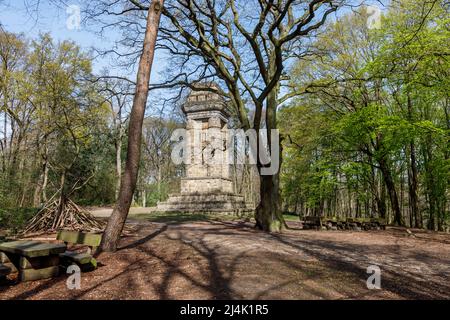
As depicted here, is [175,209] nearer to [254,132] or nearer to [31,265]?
[254,132]

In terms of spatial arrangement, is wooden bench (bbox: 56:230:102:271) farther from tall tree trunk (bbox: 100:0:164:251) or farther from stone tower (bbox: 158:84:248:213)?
stone tower (bbox: 158:84:248:213)

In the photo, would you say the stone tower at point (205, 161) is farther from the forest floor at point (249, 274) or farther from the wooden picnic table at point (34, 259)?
the wooden picnic table at point (34, 259)

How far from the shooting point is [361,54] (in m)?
18.4

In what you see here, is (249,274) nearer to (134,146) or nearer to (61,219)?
(134,146)

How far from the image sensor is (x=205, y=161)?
2212 cm

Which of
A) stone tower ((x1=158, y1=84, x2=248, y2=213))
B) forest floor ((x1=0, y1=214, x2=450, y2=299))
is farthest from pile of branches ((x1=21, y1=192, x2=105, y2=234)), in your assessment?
stone tower ((x1=158, y1=84, x2=248, y2=213))

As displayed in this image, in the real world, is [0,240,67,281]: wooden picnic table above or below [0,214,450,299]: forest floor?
above

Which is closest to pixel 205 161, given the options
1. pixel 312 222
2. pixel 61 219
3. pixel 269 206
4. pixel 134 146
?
pixel 312 222

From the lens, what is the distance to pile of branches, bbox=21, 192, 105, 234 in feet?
29.7

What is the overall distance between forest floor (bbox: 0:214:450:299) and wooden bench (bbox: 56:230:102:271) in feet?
Result: 0.60

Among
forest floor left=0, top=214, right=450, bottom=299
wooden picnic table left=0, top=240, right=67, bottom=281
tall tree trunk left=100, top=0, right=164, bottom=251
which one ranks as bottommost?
forest floor left=0, top=214, right=450, bottom=299

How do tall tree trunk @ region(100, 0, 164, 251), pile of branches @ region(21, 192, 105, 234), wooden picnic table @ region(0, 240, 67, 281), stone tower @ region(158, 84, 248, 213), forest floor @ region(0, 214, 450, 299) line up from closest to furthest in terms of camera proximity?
forest floor @ region(0, 214, 450, 299) → wooden picnic table @ region(0, 240, 67, 281) → tall tree trunk @ region(100, 0, 164, 251) → pile of branches @ region(21, 192, 105, 234) → stone tower @ region(158, 84, 248, 213)

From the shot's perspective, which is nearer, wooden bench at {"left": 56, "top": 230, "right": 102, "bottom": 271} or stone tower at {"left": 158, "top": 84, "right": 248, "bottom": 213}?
wooden bench at {"left": 56, "top": 230, "right": 102, "bottom": 271}
